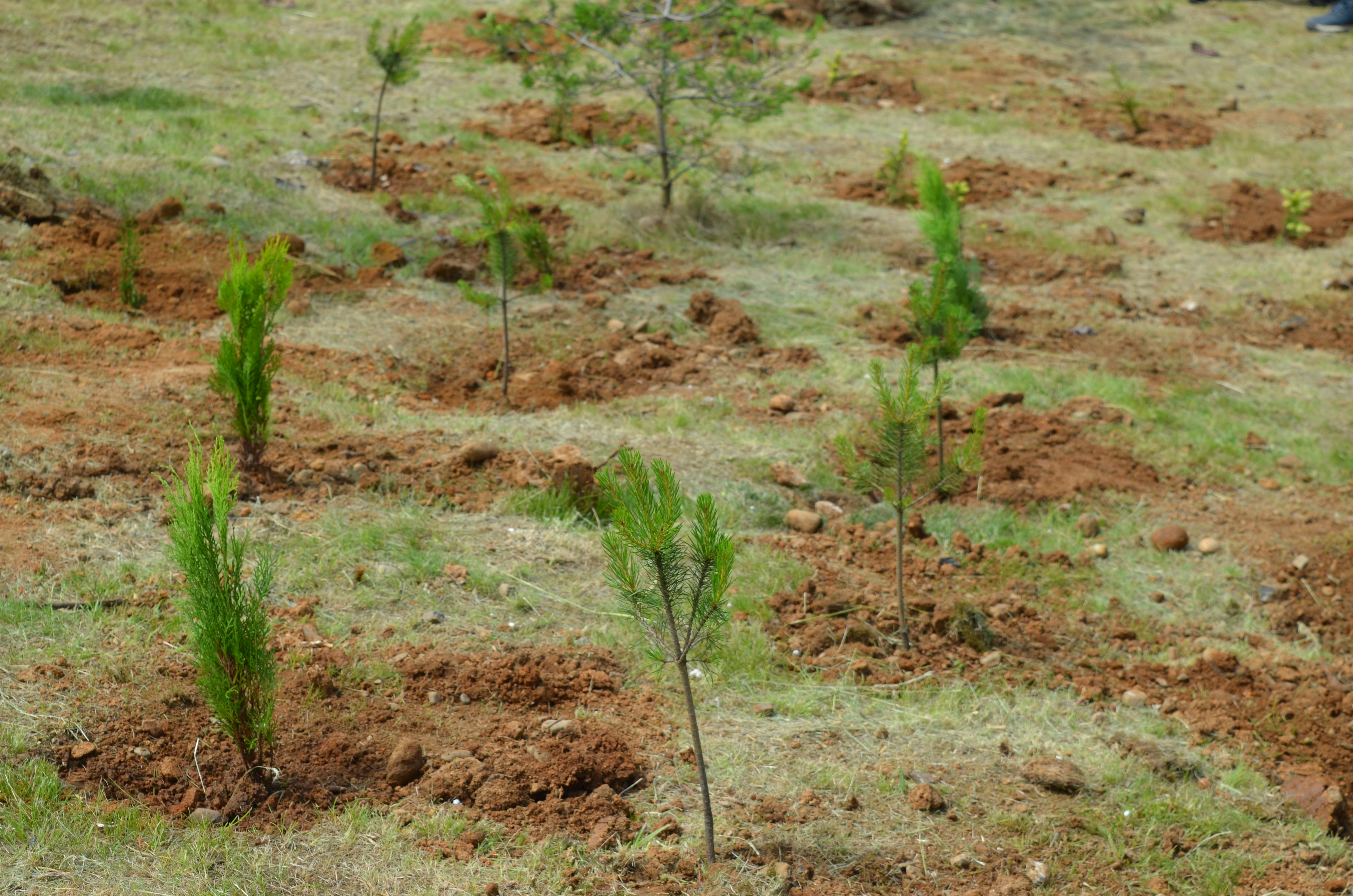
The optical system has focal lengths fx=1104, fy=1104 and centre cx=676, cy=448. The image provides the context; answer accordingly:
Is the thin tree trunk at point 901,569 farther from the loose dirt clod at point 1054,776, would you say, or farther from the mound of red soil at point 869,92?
the mound of red soil at point 869,92

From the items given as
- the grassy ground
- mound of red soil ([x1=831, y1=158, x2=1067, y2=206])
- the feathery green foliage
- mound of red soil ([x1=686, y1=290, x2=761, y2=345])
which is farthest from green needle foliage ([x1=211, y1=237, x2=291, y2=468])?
mound of red soil ([x1=831, y1=158, x2=1067, y2=206])

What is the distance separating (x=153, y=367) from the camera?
5.12 meters

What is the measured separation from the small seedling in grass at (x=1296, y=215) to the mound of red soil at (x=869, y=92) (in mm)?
3966

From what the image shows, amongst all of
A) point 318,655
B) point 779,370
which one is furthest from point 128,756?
point 779,370

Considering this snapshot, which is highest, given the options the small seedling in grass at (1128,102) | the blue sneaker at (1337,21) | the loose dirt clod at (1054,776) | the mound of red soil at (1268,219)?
the blue sneaker at (1337,21)

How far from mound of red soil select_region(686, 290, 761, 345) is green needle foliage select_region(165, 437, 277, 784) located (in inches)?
156

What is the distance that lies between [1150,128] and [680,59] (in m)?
5.21

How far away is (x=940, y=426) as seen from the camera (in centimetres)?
479

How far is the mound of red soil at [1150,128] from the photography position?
1052 cm

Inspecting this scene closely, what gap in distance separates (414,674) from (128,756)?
0.85 metres

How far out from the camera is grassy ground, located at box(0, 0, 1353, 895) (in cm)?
300

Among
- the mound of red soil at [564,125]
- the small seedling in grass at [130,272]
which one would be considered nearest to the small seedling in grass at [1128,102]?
the mound of red soil at [564,125]

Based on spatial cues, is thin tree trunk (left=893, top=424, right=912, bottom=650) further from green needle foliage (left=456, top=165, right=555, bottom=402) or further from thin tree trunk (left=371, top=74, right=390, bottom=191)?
thin tree trunk (left=371, top=74, right=390, bottom=191)

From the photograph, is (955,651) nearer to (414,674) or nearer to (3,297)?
(414,674)
